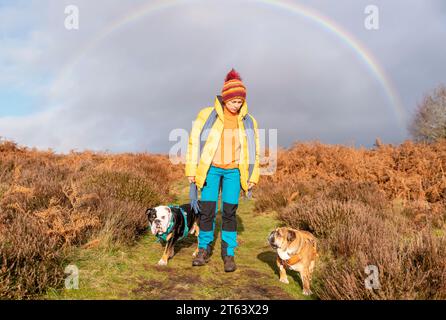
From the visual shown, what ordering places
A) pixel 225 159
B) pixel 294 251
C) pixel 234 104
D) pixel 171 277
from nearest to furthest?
pixel 294 251, pixel 171 277, pixel 234 104, pixel 225 159

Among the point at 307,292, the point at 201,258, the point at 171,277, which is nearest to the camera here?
the point at 307,292

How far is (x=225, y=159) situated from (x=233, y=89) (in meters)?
0.96

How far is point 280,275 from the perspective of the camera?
4.21 m

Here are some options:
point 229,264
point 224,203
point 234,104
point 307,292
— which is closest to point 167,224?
point 224,203

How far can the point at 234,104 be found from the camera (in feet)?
14.4

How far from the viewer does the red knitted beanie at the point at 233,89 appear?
4.29 m

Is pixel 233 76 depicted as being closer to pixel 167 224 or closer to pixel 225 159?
pixel 225 159

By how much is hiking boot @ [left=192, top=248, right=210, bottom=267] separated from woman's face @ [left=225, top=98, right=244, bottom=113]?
2063mm

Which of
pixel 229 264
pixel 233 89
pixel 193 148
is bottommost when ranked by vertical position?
pixel 229 264

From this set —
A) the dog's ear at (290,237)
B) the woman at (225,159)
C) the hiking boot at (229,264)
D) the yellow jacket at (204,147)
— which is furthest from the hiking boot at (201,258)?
the dog's ear at (290,237)

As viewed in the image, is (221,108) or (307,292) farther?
(221,108)

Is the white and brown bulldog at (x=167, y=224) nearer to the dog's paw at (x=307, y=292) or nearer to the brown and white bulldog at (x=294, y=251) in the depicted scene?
the brown and white bulldog at (x=294, y=251)
